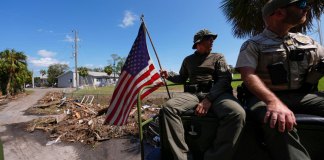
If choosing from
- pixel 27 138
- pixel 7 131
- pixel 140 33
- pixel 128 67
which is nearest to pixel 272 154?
pixel 128 67

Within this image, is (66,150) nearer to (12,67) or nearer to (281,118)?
(281,118)

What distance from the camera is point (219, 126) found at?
2.17m

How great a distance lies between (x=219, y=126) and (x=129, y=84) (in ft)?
6.28

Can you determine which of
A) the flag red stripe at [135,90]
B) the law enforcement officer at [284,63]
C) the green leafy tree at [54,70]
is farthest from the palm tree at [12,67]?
the green leafy tree at [54,70]

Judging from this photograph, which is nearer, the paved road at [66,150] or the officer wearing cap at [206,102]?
the officer wearing cap at [206,102]

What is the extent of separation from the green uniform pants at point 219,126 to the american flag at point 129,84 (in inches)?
45.5

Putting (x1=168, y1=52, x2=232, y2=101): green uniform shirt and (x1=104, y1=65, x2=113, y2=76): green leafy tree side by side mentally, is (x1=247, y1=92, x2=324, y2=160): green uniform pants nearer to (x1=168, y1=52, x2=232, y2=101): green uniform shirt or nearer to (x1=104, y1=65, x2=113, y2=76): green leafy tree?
(x1=168, y1=52, x2=232, y2=101): green uniform shirt

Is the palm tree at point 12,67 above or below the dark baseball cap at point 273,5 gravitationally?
above

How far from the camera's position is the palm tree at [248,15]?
→ 6418 mm

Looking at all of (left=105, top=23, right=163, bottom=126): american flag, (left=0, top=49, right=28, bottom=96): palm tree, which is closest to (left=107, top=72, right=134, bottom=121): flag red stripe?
(left=105, top=23, right=163, bottom=126): american flag

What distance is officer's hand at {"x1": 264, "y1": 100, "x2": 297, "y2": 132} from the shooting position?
5.86ft

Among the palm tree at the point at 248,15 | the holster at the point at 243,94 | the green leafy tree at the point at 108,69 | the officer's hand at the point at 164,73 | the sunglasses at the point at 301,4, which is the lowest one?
the holster at the point at 243,94

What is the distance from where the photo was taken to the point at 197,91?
3174 millimetres

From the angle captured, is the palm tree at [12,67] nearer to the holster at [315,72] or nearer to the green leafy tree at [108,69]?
the holster at [315,72]
